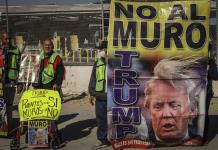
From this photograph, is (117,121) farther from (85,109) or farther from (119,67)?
(85,109)

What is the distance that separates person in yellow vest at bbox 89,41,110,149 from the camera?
926 centimetres

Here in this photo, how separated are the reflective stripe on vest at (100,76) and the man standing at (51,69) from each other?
0.69 meters

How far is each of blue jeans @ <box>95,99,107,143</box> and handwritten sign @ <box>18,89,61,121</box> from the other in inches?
25.7

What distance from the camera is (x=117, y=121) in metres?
8.92

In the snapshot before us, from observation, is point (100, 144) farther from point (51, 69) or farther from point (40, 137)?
point (51, 69)

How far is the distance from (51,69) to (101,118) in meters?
1.22

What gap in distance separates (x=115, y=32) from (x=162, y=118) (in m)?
1.57

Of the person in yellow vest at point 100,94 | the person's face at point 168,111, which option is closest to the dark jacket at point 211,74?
the person's face at point 168,111

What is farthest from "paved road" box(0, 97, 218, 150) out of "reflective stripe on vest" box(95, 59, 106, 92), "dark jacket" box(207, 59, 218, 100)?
"reflective stripe on vest" box(95, 59, 106, 92)

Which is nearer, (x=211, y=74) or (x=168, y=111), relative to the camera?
(x=168, y=111)

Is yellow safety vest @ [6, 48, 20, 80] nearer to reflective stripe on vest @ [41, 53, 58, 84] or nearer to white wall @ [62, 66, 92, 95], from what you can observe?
reflective stripe on vest @ [41, 53, 58, 84]

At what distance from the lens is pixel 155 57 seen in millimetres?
8820

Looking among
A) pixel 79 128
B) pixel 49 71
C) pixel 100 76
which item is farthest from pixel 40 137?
pixel 79 128

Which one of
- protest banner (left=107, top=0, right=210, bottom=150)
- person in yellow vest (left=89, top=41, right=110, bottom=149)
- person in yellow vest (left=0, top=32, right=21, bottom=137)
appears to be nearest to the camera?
protest banner (left=107, top=0, right=210, bottom=150)
